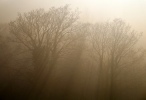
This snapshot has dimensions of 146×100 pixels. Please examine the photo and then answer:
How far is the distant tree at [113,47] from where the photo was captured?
3663 centimetres

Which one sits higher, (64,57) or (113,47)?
(113,47)

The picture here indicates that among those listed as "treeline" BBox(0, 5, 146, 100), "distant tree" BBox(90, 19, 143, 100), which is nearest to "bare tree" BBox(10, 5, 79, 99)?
"treeline" BBox(0, 5, 146, 100)

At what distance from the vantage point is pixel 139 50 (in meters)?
37.8

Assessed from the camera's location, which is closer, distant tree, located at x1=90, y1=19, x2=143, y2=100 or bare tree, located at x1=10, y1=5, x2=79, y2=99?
bare tree, located at x1=10, y1=5, x2=79, y2=99

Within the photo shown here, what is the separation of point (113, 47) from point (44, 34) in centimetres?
826

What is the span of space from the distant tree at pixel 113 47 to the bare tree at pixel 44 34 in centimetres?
359

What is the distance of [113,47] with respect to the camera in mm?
37562

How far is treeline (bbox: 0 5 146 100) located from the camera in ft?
110

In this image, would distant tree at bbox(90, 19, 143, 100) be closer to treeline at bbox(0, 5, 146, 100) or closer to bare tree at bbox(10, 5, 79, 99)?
treeline at bbox(0, 5, 146, 100)

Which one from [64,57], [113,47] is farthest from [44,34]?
[113,47]

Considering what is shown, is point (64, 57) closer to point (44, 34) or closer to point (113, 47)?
point (44, 34)

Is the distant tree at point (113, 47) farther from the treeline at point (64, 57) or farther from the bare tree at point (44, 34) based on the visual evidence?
the bare tree at point (44, 34)

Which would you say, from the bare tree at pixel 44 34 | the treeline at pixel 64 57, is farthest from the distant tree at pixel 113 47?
the bare tree at pixel 44 34

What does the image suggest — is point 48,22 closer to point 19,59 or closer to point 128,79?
point 19,59
